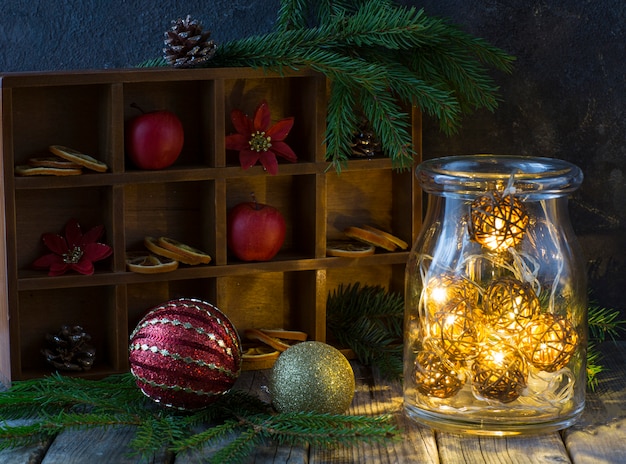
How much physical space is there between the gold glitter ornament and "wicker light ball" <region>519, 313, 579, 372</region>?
212 millimetres


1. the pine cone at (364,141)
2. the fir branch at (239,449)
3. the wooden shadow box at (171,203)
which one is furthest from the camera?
the pine cone at (364,141)

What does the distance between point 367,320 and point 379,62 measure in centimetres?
36

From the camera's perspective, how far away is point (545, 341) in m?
1.13

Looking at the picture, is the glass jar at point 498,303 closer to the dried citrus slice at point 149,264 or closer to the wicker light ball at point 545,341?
the wicker light ball at point 545,341

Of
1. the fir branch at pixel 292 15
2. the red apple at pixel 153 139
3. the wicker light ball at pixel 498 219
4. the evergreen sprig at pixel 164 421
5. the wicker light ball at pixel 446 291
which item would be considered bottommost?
the evergreen sprig at pixel 164 421

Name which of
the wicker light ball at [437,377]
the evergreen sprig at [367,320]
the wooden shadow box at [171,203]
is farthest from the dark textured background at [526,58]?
the wicker light ball at [437,377]

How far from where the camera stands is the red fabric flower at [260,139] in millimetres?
1347

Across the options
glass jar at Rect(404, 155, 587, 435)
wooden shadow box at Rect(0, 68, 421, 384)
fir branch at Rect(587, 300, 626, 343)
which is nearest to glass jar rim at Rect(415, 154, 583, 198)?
glass jar at Rect(404, 155, 587, 435)

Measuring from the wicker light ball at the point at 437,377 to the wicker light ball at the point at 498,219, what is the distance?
147mm

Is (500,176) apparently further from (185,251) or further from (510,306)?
(185,251)

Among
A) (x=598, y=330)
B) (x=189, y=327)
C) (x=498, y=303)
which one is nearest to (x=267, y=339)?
(x=189, y=327)

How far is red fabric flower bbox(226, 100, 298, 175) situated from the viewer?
1.35 m

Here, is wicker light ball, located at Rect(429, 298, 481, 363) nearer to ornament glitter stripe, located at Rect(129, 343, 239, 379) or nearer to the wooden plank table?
the wooden plank table

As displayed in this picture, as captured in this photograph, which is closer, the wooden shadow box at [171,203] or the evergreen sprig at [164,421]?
the evergreen sprig at [164,421]
